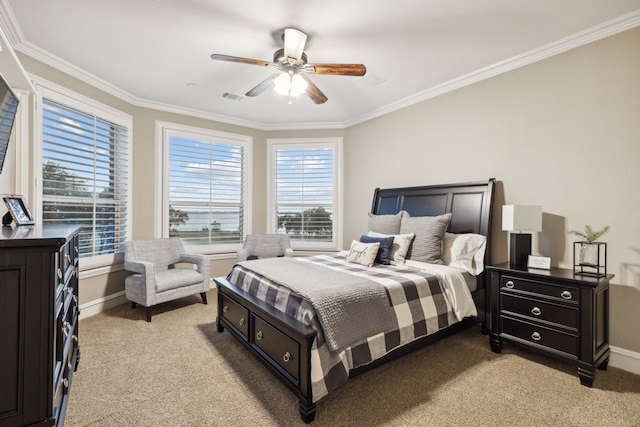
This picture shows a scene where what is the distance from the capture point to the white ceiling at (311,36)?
2.35 meters

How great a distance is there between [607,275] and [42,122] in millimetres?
5357

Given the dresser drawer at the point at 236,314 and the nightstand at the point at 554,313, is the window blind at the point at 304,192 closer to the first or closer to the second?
the dresser drawer at the point at 236,314

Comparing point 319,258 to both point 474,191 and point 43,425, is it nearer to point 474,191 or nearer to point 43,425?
point 474,191

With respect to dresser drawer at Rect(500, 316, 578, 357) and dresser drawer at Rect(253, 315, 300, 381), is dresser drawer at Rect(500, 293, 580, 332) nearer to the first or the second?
dresser drawer at Rect(500, 316, 578, 357)

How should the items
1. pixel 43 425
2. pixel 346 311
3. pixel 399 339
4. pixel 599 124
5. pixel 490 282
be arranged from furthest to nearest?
1. pixel 490 282
2. pixel 599 124
3. pixel 399 339
4. pixel 346 311
5. pixel 43 425

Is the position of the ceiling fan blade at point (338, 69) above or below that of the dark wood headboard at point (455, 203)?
above

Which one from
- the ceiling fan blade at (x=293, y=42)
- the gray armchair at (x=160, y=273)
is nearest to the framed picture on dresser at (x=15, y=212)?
the gray armchair at (x=160, y=273)

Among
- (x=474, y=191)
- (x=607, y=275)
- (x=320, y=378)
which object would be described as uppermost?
(x=474, y=191)

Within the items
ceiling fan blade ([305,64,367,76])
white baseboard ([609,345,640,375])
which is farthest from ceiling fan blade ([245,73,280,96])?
white baseboard ([609,345,640,375])

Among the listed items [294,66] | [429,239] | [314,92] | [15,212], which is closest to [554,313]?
[429,239]

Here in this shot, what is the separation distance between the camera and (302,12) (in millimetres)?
2387

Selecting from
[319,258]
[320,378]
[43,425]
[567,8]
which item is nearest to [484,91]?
[567,8]

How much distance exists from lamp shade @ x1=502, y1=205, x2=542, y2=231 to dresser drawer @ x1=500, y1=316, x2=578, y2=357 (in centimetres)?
82

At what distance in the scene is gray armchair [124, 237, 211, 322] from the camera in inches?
136
